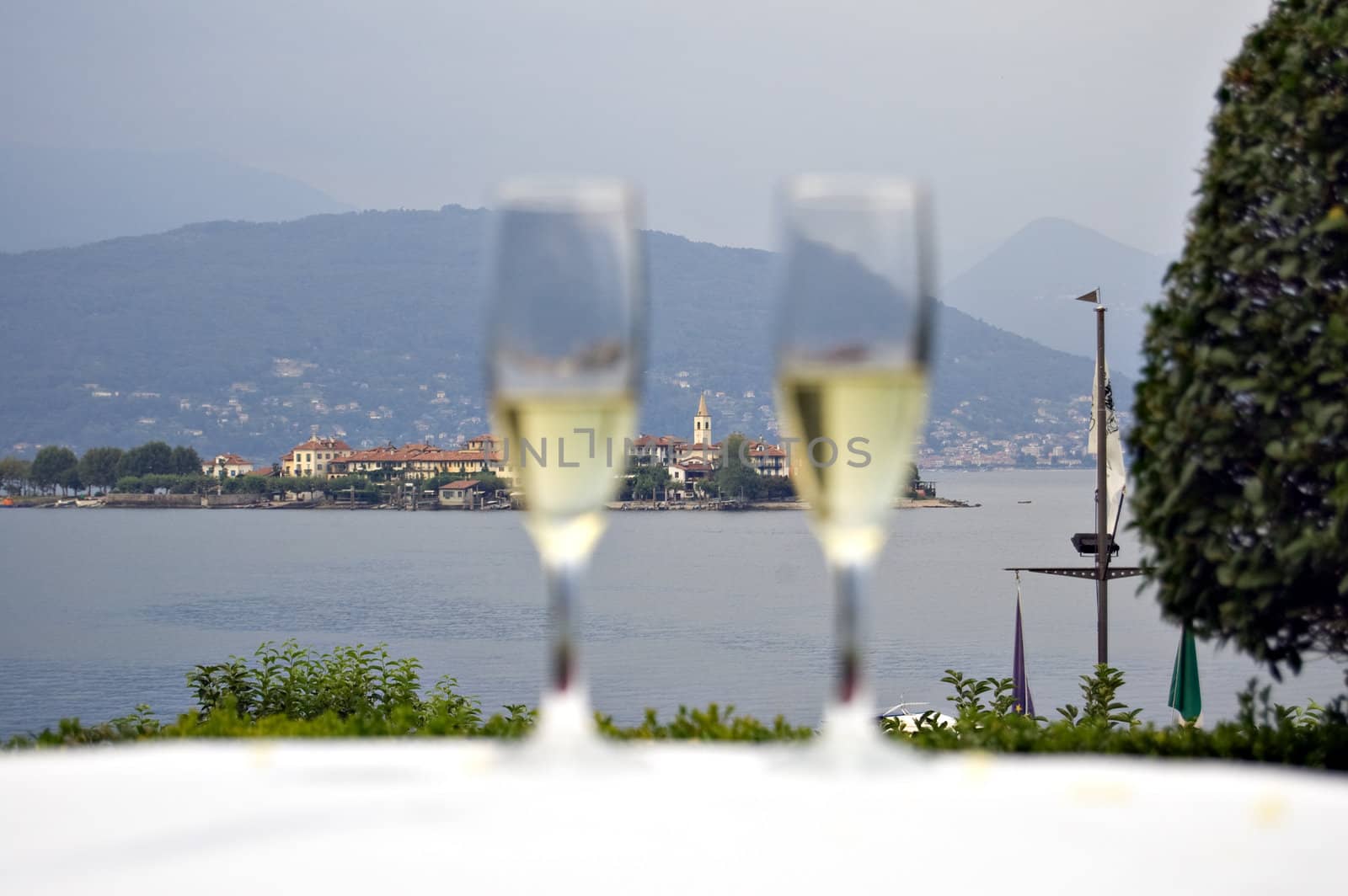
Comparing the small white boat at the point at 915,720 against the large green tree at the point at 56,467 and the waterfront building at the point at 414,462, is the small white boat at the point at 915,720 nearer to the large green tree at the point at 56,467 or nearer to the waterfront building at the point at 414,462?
the waterfront building at the point at 414,462

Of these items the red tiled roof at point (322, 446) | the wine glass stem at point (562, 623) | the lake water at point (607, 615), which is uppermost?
the red tiled roof at point (322, 446)

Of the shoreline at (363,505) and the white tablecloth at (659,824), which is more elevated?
the shoreline at (363,505)

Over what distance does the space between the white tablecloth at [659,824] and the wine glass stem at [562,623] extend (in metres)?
0.08

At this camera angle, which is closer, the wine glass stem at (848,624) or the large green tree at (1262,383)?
the wine glass stem at (848,624)

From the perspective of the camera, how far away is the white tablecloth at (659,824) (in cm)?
100

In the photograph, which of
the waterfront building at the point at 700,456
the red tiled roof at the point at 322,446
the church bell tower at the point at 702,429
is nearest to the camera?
the waterfront building at the point at 700,456

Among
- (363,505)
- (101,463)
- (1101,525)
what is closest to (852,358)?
(1101,525)

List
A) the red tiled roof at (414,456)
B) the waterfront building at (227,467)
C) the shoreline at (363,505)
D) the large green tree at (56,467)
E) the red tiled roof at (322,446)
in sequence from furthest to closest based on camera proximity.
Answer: the waterfront building at (227,467) → the large green tree at (56,467) → the shoreline at (363,505) → the red tiled roof at (322,446) → the red tiled roof at (414,456)

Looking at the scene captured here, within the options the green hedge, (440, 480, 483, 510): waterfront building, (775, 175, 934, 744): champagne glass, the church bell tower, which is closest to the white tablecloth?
(775, 175, 934, 744): champagne glass

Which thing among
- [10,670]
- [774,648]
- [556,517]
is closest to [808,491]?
[556,517]

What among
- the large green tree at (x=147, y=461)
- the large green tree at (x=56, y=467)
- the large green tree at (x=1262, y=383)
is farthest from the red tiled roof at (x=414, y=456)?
the large green tree at (x=1262, y=383)

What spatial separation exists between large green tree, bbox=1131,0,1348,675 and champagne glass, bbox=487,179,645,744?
357 centimetres

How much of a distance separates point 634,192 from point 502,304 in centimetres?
16

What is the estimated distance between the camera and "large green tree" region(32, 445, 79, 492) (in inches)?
4751
